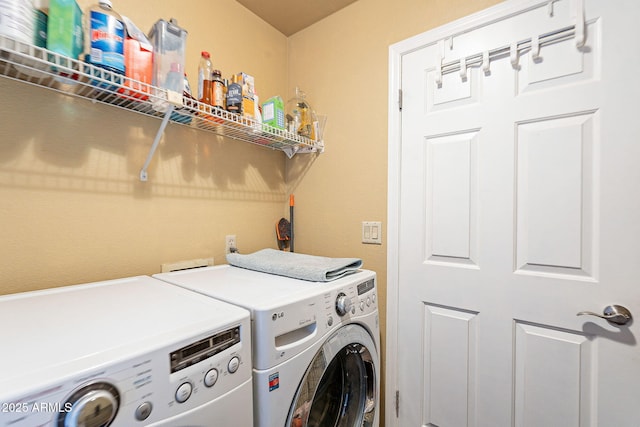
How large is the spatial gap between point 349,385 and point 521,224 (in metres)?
0.96

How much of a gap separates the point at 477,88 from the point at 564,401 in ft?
4.18

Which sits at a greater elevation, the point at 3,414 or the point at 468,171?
the point at 468,171

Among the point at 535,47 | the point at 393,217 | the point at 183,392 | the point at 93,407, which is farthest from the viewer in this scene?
the point at 393,217

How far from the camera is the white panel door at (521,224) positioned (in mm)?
998

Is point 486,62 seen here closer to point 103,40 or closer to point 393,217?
point 393,217

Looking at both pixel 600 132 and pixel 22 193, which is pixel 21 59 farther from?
pixel 600 132

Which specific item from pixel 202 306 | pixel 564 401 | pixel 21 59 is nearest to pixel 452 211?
pixel 564 401

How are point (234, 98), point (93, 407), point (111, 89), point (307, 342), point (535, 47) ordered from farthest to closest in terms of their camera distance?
1. point (234, 98)
2. point (535, 47)
3. point (111, 89)
4. point (307, 342)
5. point (93, 407)

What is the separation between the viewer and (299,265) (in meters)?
1.17

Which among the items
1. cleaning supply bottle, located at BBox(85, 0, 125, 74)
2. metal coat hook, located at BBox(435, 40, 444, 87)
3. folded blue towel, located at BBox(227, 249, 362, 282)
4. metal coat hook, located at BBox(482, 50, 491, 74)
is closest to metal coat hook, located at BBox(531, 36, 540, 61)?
metal coat hook, located at BBox(482, 50, 491, 74)

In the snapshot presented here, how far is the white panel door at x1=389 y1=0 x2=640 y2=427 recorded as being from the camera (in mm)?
998

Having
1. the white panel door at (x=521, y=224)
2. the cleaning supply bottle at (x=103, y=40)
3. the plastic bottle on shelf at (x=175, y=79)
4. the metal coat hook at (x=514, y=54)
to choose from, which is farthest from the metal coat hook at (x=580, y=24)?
the cleaning supply bottle at (x=103, y=40)

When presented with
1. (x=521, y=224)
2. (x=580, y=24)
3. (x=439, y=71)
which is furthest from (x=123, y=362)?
(x=580, y=24)

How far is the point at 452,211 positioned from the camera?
1321 millimetres
